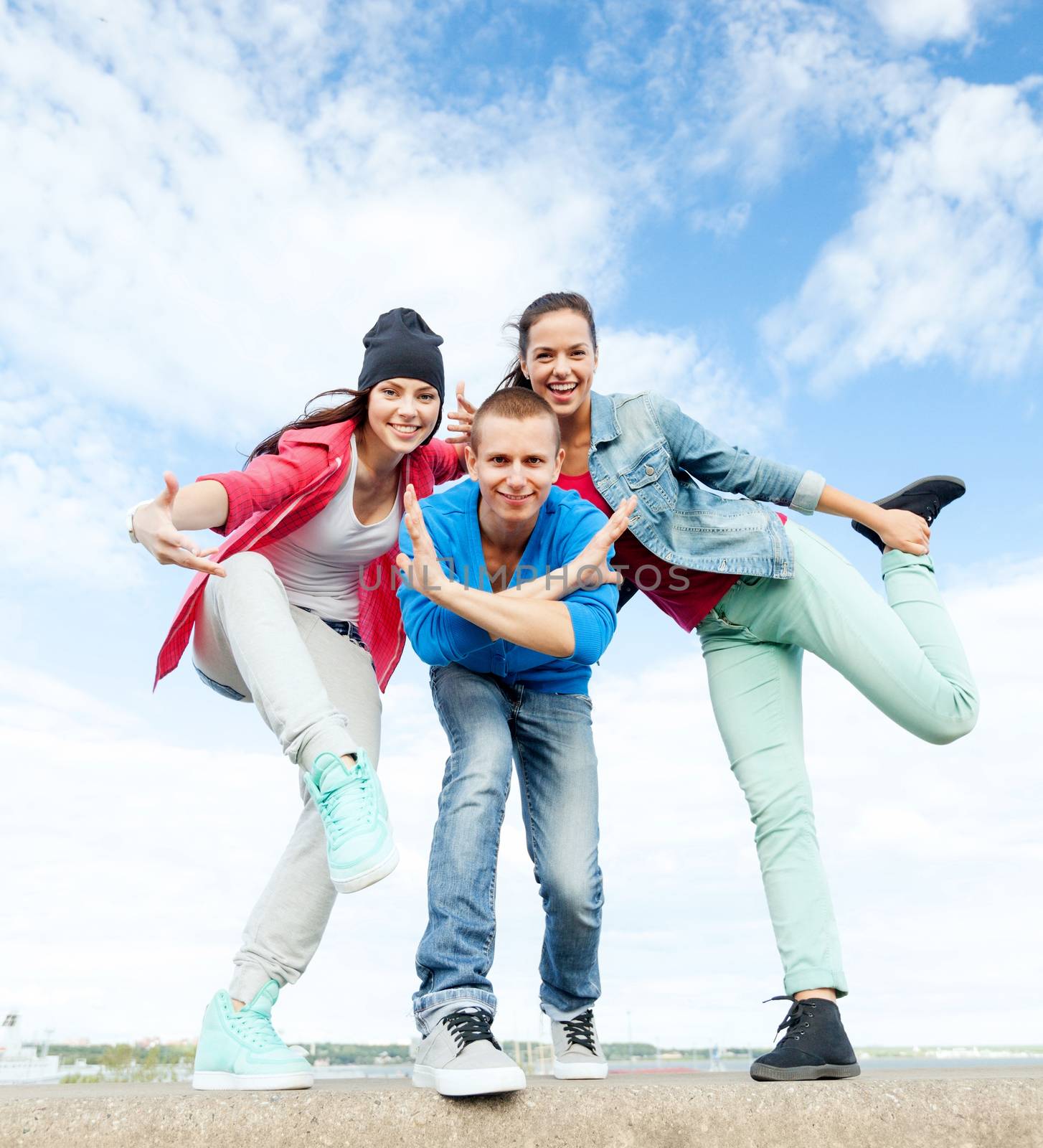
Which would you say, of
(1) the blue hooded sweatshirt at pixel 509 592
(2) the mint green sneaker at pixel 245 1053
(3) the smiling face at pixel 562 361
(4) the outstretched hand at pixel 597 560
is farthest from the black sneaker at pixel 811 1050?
(3) the smiling face at pixel 562 361

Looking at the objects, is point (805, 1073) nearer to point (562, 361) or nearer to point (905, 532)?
point (905, 532)

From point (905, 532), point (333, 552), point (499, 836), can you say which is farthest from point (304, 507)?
point (905, 532)

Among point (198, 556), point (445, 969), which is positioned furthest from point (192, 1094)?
point (198, 556)

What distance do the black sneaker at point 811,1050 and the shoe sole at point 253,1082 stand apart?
1.31 m

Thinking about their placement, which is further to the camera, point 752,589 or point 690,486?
point 690,486

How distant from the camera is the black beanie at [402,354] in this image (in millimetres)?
3596

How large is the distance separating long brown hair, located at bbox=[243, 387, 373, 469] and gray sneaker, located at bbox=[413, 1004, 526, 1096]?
2.10 metres

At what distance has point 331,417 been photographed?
12.0 ft

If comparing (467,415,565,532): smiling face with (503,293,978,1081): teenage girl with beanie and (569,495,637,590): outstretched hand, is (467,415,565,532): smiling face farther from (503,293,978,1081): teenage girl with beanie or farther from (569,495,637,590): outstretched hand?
(503,293,978,1081): teenage girl with beanie

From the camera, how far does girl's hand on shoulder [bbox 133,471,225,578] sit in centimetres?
296

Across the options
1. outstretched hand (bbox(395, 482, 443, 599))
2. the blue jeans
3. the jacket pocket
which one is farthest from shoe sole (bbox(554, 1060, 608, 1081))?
the jacket pocket

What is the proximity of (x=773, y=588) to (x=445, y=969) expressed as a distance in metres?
1.77

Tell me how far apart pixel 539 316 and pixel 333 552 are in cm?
118

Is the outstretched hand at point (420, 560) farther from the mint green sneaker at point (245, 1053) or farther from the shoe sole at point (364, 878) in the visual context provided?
the mint green sneaker at point (245, 1053)
